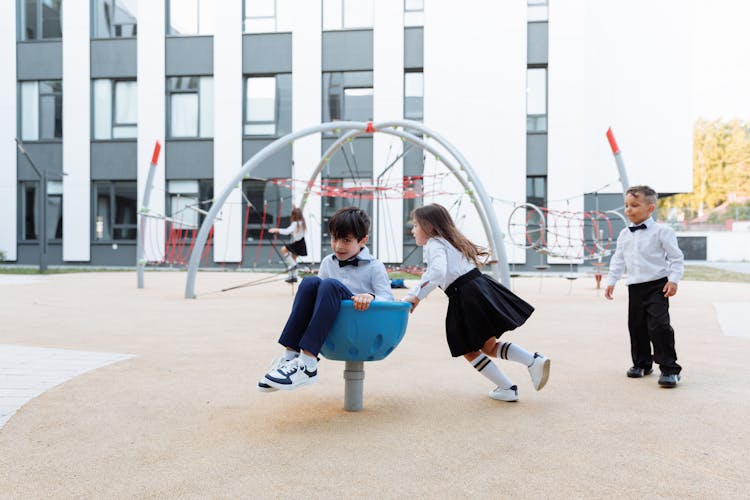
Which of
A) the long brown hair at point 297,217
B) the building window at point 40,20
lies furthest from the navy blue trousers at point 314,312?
the building window at point 40,20

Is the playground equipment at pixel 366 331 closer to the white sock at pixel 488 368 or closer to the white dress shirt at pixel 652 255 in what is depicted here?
the white sock at pixel 488 368

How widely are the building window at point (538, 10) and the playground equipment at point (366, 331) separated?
19.0 metres

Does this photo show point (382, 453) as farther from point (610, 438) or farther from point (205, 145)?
point (205, 145)

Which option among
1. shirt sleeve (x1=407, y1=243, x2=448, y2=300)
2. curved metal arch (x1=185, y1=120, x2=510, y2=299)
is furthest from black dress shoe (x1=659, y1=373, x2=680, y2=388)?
curved metal arch (x1=185, y1=120, x2=510, y2=299)

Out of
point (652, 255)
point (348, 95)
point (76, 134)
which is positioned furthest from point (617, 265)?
point (76, 134)

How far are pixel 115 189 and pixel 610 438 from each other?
69.2 feet

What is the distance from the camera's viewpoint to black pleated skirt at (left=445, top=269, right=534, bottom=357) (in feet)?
12.1

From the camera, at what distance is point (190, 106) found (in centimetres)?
2130

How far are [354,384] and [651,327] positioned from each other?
87.7 inches

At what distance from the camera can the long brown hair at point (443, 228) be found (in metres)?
3.85

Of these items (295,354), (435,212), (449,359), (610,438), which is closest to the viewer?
(610,438)

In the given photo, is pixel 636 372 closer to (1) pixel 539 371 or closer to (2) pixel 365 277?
(1) pixel 539 371

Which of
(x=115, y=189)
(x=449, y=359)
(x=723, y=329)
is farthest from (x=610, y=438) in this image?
(x=115, y=189)

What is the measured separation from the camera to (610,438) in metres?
3.10
